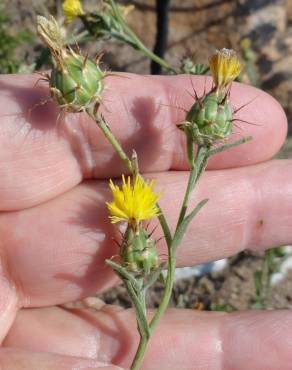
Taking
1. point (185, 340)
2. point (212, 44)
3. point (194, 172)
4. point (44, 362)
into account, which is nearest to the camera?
point (44, 362)

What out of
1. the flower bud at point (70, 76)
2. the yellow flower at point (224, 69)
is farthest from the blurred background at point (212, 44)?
the flower bud at point (70, 76)

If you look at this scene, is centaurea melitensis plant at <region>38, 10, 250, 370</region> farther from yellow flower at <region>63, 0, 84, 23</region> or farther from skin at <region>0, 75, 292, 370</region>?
yellow flower at <region>63, 0, 84, 23</region>

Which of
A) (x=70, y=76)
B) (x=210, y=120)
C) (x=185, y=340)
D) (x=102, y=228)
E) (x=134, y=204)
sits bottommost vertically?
(x=185, y=340)

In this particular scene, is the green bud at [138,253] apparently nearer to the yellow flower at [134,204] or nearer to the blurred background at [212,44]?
the yellow flower at [134,204]

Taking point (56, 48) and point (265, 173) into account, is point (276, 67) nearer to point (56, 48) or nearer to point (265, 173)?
point (265, 173)

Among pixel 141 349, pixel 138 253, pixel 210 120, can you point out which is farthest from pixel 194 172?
pixel 141 349

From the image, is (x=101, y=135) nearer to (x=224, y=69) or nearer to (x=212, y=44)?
(x=224, y=69)

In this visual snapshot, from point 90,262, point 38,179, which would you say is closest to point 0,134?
point 38,179
